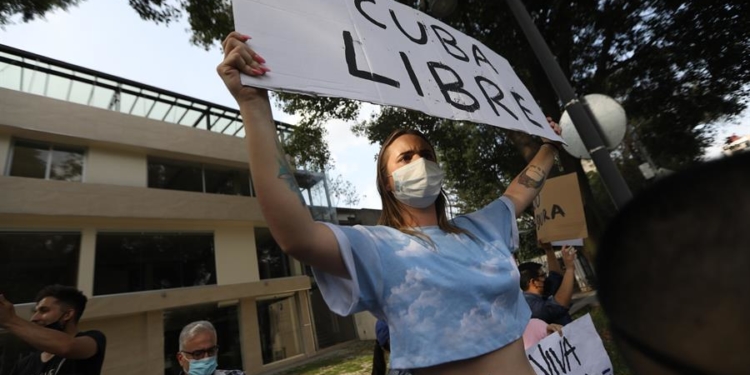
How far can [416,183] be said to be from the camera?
1462 mm

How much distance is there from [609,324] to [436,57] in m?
1.52

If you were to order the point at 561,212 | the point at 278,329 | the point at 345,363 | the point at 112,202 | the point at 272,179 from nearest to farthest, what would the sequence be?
the point at 272,179 < the point at 561,212 < the point at 112,202 < the point at 345,363 < the point at 278,329

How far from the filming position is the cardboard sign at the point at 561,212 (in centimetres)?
384

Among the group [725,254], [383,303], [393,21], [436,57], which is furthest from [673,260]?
[393,21]

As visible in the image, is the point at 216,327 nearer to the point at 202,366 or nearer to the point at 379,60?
the point at 202,366

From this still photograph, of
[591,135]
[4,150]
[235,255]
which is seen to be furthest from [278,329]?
[591,135]

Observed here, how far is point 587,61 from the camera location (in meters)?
8.37

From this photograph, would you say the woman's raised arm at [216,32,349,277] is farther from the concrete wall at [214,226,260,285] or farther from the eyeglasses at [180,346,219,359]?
the concrete wall at [214,226,260,285]

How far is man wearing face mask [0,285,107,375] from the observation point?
7.38ft

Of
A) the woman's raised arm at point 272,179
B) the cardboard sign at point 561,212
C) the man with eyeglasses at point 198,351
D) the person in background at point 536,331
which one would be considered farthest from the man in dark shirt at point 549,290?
the woman's raised arm at point 272,179

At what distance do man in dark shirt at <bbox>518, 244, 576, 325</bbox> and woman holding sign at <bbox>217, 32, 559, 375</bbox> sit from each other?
2.31 meters

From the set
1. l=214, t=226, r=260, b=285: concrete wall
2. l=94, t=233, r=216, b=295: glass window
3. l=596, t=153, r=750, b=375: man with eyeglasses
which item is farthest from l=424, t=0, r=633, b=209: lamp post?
l=214, t=226, r=260, b=285: concrete wall

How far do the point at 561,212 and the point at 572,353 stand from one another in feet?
6.06

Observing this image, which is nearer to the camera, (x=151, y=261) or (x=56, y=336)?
(x=56, y=336)
